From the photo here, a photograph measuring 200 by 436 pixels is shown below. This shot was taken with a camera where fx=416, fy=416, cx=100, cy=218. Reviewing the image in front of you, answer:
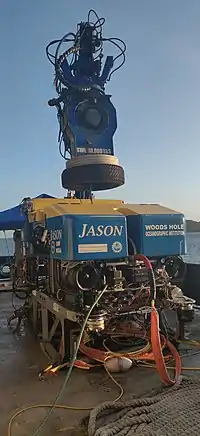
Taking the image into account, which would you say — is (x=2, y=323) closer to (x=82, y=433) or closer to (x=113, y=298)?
(x=113, y=298)

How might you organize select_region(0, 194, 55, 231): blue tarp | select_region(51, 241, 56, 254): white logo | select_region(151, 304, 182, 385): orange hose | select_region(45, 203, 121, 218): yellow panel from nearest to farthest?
select_region(151, 304, 182, 385): orange hose, select_region(45, 203, 121, 218): yellow panel, select_region(51, 241, 56, 254): white logo, select_region(0, 194, 55, 231): blue tarp

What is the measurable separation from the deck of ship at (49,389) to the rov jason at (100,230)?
1.09 metres

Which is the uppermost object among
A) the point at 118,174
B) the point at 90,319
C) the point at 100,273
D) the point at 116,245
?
the point at 118,174

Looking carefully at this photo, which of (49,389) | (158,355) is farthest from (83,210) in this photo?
(49,389)

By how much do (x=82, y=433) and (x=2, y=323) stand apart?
329 centimetres

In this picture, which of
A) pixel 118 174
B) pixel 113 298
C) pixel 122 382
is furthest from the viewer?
pixel 118 174

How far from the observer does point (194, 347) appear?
385 cm

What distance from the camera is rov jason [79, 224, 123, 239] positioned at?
3139mm

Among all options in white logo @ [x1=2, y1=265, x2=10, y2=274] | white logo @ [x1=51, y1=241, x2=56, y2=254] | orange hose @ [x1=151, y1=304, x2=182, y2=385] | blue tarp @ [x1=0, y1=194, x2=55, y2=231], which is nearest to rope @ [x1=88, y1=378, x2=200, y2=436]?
orange hose @ [x1=151, y1=304, x2=182, y2=385]

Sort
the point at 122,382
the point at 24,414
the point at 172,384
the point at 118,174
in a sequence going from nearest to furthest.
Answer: the point at 24,414
the point at 172,384
the point at 122,382
the point at 118,174

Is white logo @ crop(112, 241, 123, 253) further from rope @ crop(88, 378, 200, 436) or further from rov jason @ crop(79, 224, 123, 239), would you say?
rope @ crop(88, 378, 200, 436)

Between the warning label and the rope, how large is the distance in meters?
1.20

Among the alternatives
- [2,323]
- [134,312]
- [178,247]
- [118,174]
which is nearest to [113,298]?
[134,312]

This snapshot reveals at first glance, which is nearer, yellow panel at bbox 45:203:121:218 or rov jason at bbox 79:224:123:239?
rov jason at bbox 79:224:123:239
